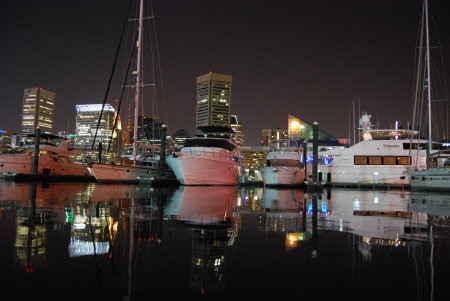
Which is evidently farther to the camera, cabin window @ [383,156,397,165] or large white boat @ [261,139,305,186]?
cabin window @ [383,156,397,165]

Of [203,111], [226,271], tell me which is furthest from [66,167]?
[203,111]

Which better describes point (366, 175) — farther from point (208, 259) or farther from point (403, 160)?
point (208, 259)

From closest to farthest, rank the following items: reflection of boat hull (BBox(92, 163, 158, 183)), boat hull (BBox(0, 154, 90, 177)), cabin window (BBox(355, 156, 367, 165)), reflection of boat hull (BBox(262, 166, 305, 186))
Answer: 1. reflection of boat hull (BBox(92, 163, 158, 183))
2. reflection of boat hull (BBox(262, 166, 305, 186))
3. boat hull (BBox(0, 154, 90, 177))
4. cabin window (BBox(355, 156, 367, 165))

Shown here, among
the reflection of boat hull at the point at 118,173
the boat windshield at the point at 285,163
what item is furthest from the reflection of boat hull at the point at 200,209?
the boat windshield at the point at 285,163

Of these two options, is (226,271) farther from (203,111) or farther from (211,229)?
(203,111)

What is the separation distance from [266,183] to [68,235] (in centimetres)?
3090

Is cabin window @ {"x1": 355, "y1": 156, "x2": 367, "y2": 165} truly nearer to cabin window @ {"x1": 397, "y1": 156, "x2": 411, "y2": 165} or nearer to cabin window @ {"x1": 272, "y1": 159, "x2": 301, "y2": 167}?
cabin window @ {"x1": 397, "y1": 156, "x2": 411, "y2": 165}

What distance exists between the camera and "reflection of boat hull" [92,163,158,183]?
2991 cm

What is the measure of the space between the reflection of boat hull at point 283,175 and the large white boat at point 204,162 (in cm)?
397

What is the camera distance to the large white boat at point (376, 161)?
121ft

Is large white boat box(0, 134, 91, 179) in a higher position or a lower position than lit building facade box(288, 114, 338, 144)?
lower

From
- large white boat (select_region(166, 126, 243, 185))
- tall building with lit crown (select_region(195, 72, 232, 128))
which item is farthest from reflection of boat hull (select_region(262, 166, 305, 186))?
tall building with lit crown (select_region(195, 72, 232, 128))

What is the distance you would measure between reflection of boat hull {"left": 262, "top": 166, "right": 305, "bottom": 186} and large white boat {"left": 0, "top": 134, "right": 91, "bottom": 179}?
22.4m

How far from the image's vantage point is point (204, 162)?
2834 centimetres
